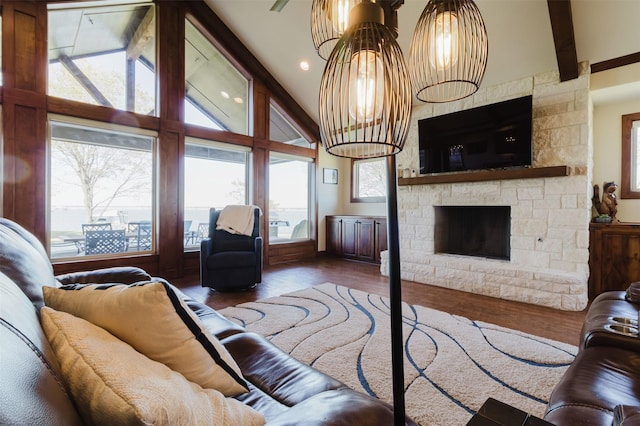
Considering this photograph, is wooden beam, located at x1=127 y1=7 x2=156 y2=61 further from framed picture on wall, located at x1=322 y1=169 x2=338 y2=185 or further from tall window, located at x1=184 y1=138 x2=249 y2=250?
framed picture on wall, located at x1=322 y1=169 x2=338 y2=185

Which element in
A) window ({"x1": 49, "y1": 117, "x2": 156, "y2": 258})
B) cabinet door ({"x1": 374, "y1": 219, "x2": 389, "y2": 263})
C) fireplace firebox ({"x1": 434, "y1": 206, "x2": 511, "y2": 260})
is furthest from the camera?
cabinet door ({"x1": 374, "y1": 219, "x2": 389, "y2": 263})

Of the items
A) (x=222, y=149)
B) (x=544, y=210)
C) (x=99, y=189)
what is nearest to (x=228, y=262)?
(x=99, y=189)

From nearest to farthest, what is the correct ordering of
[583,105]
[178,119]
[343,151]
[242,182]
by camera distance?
[343,151], [583,105], [178,119], [242,182]

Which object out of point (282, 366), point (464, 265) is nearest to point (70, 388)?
point (282, 366)

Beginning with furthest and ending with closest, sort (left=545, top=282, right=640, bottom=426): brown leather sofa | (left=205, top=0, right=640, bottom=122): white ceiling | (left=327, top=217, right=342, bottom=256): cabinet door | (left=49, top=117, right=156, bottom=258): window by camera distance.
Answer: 1. (left=327, top=217, right=342, bottom=256): cabinet door
2. (left=49, top=117, right=156, bottom=258): window
3. (left=205, top=0, right=640, bottom=122): white ceiling
4. (left=545, top=282, right=640, bottom=426): brown leather sofa

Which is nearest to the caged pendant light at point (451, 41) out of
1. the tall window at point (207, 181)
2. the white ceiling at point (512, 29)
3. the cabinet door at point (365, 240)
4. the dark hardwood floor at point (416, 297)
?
the dark hardwood floor at point (416, 297)

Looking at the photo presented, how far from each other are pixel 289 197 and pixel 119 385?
5.24m

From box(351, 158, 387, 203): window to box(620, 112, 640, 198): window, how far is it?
3.12 metres

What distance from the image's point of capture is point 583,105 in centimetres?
319

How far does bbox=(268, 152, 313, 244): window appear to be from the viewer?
5461 mm

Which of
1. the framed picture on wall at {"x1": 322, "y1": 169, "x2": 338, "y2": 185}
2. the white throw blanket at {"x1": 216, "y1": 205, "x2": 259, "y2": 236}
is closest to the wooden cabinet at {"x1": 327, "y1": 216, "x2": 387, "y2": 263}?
the framed picture on wall at {"x1": 322, "y1": 169, "x2": 338, "y2": 185}

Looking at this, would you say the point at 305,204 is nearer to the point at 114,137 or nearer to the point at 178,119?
the point at 178,119

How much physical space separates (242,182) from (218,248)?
1486 millimetres

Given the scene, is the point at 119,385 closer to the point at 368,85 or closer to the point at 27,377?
the point at 27,377
